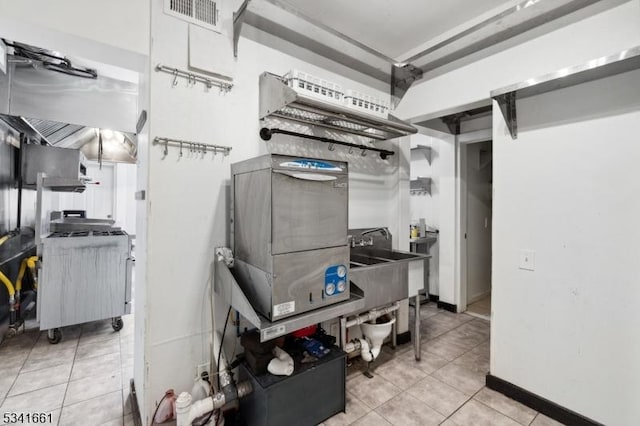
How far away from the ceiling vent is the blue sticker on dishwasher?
5.43 ft

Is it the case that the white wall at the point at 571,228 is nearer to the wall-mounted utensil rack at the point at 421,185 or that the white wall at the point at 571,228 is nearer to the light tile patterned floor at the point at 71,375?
the wall-mounted utensil rack at the point at 421,185

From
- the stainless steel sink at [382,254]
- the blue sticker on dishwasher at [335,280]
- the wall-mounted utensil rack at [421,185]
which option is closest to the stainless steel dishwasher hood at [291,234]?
the blue sticker on dishwasher at [335,280]

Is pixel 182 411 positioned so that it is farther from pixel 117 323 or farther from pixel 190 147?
pixel 117 323

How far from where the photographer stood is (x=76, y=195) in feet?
20.3

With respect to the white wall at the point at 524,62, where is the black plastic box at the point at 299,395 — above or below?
below

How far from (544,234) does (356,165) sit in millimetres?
1489

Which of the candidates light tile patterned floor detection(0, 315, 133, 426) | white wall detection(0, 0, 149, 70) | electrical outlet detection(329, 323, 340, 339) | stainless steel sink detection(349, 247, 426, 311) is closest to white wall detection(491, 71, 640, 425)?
stainless steel sink detection(349, 247, 426, 311)

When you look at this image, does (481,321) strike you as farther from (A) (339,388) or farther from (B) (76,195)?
(B) (76,195)

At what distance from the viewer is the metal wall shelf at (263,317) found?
1.33 metres

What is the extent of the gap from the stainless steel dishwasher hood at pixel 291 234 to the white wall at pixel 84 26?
879mm

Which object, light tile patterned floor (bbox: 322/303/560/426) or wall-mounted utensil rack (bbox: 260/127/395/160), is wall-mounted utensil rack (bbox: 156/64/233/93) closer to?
wall-mounted utensil rack (bbox: 260/127/395/160)

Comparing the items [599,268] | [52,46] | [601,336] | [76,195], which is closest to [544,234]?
[599,268]

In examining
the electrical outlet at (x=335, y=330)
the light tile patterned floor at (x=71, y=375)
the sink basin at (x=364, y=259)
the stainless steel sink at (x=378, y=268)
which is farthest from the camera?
the sink basin at (x=364, y=259)

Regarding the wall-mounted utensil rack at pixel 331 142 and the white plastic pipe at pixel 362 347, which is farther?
the white plastic pipe at pixel 362 347
